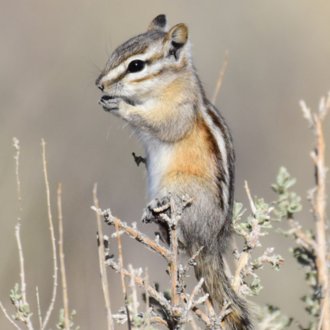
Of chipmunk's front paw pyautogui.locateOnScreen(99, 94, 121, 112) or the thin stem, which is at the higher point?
chipmunk's front paw pyautogui.locateOnScreen(99, 94, 121, 112)

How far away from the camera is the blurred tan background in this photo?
22.4ft

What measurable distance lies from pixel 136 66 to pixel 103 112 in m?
4.34

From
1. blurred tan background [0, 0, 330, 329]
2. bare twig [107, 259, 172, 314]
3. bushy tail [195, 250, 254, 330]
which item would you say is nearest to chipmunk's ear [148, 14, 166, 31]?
blurred tan background [0, 0, 330, 329]

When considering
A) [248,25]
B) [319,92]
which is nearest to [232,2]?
[248,25]

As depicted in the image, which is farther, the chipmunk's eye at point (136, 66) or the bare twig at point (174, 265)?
the chipmunk's eye at point (136, 66)

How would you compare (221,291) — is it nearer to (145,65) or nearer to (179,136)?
(179,136)

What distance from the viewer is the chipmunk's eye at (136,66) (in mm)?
4992

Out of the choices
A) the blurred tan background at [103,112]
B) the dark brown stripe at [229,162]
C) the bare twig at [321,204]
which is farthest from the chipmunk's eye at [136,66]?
the bare twig at [321,204]

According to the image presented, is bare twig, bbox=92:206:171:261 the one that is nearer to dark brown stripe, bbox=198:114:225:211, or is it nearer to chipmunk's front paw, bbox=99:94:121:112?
dark brown stripe, bbox=198:114:225:211

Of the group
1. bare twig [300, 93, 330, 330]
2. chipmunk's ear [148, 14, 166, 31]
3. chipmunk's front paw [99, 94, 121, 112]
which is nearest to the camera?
bare twig [300, 93, 330, 330]

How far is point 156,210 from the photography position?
457 centimetres

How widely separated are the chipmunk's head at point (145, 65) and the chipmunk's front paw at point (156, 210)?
1.83 feet

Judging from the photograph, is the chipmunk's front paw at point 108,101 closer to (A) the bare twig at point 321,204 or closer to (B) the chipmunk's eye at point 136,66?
(B) the chipmunk's eye at point 136,66

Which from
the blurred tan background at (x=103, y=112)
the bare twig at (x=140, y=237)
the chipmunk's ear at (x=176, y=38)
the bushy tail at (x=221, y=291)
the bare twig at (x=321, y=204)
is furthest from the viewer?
the blurred tan background at (x=103, y=112)
